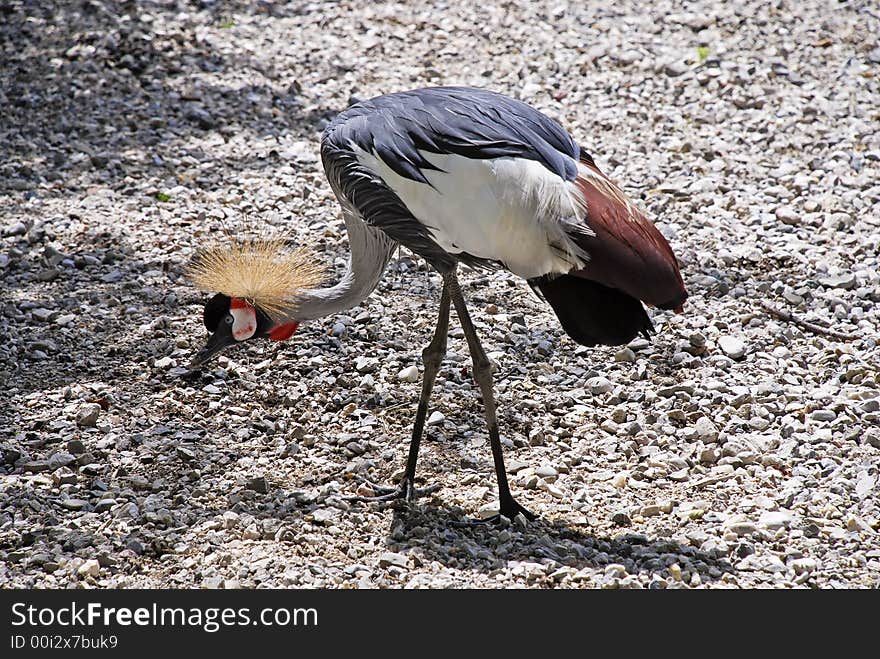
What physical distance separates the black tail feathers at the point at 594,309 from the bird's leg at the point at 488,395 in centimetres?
29

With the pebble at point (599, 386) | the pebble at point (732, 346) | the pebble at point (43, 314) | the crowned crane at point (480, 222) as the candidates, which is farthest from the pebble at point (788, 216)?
the pebble at point (43, 314)

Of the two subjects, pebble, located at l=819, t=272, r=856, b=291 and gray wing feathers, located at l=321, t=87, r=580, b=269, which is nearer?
gray wing feathers, located at l=321, t=87, r=580, b=269

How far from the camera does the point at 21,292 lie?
5031mm

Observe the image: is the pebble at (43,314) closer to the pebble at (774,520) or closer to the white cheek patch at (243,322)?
the white cheek patch at (243,322)

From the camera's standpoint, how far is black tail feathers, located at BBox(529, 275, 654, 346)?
3.42 meters

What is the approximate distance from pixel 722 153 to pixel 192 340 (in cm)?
341

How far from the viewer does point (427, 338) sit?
4.75 m

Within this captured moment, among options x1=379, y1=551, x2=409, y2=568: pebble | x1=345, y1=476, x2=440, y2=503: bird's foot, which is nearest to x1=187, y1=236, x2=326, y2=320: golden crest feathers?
x1=345, y1=476, x2=440, y2=503: bird's foot

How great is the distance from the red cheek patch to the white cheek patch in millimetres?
87

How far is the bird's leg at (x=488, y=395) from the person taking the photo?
3570 millimetres

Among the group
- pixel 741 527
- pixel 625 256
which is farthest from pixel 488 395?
pixel 741 527

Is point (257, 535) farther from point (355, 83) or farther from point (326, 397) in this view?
point (355, 83)

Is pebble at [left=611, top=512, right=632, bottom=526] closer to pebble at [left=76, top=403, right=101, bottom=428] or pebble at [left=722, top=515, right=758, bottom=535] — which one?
pebble at [left=722, top=515, right=758, bottom=535]

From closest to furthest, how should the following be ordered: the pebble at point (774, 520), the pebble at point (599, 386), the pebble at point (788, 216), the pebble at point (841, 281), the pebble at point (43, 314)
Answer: the pebble at point (774, 520) < the pebble at point (599, 386) < the pebble at point (43, 314) < the pebble at point (841, 281) < the pebble at point (788, 216)
